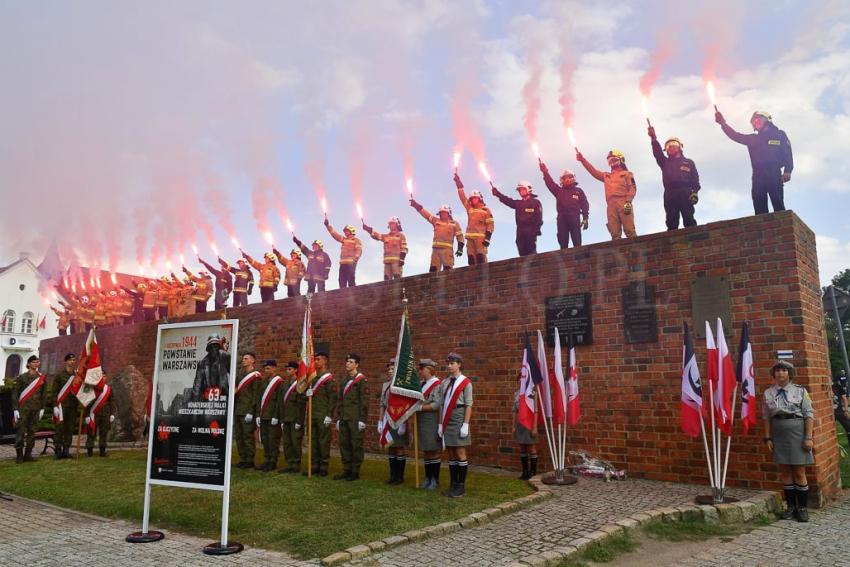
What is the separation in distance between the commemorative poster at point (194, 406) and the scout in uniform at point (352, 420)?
3.12 metres

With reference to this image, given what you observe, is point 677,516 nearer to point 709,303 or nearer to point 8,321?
point 709,303

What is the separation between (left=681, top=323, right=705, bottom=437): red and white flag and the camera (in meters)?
6.83

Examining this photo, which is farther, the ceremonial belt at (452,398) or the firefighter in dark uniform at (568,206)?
the firefighter in dark uniform at (568,206)

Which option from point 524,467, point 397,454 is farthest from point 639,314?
point 397,454

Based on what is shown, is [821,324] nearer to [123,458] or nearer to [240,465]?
[240,465]

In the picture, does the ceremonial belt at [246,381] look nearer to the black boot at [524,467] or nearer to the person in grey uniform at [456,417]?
the person in grey uniform at [456,417]

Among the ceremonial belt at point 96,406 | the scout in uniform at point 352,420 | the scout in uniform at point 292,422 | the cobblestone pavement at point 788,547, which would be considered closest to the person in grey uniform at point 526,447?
the scout in uniform at point 352,420

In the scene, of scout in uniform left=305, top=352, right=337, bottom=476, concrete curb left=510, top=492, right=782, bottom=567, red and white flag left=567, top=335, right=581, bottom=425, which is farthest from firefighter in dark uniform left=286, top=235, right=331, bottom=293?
concrete curb left=510, top=492, right=782, bottom=567

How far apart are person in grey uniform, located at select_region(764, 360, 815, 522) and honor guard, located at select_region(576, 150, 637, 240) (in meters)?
3.64

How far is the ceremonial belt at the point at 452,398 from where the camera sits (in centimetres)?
760

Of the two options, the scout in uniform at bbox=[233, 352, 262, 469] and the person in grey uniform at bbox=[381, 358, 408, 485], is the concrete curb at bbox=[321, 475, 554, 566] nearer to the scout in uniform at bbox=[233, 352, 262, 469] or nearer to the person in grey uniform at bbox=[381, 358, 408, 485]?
the person in grey uniform at bbox=[381, 358, 408, 485]

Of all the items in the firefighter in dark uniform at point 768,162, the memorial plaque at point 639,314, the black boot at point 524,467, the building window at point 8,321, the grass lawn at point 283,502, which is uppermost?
the building window at point 8,321

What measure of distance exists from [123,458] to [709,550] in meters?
10.0

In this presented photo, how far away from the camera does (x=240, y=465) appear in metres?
9.73
